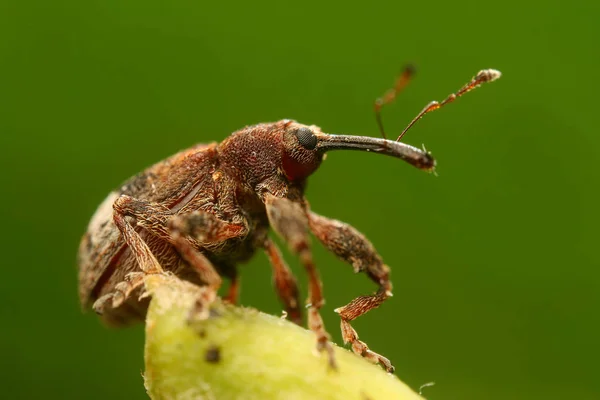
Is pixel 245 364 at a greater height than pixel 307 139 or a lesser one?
lesser

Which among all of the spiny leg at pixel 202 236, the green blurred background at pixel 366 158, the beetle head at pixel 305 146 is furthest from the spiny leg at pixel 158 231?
the green blurred background at pixel 366 158

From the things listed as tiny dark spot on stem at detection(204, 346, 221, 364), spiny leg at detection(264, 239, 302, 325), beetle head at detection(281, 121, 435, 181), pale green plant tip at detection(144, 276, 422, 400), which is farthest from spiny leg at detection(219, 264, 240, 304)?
tiny dark spot on stem at detection(204, 346, 221, 364)

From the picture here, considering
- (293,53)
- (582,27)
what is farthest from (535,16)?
(293,53)

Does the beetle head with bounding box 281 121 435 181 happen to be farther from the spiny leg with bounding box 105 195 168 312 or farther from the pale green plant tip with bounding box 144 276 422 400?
the pale green plant tip with bounding box 144 276 422 400

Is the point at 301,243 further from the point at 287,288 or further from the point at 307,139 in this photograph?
the point at 307,139

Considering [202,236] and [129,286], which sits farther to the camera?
[202,236]

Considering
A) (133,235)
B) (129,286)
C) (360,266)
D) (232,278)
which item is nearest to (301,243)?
(360,266)

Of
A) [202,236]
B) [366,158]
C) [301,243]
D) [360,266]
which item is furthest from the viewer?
[366,158]
